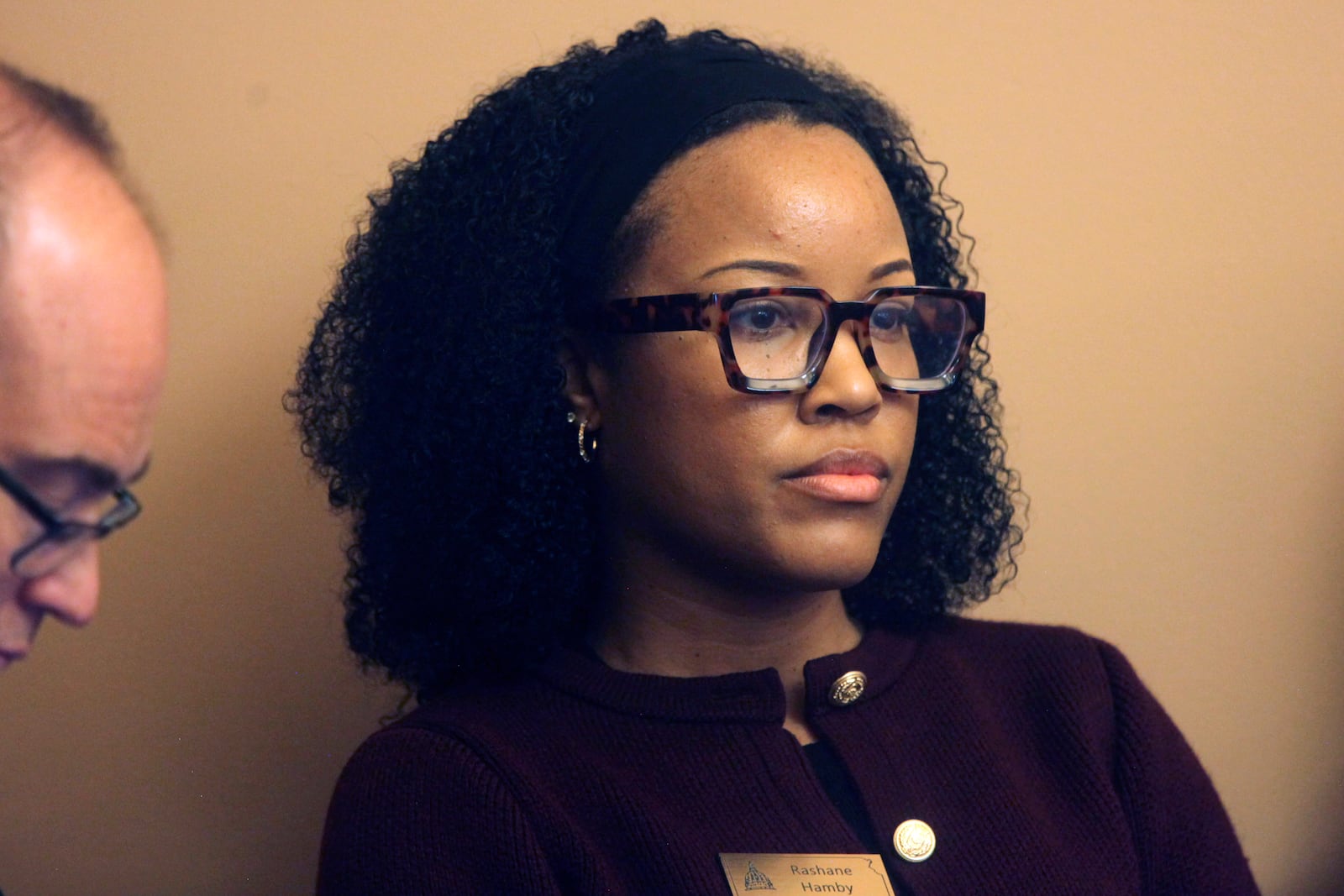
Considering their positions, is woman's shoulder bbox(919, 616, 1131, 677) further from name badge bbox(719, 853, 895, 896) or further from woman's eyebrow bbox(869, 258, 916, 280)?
woman's eyebrow bbox(869, 258, 916, 280)

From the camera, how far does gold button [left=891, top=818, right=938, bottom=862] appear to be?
4.61 ft

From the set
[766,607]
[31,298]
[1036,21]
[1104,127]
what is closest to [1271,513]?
[1104,127]

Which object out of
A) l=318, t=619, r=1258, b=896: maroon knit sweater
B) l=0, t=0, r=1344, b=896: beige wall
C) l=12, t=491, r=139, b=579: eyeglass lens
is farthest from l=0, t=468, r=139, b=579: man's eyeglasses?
l=0, t=0, r=1344, b=896: beige wall

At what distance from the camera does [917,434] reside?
176 centimetres

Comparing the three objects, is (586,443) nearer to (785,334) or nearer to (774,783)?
(785,334)

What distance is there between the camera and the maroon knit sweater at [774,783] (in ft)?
4.46

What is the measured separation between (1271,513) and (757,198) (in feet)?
3.85

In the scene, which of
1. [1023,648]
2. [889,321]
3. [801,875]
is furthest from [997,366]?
[801,875]

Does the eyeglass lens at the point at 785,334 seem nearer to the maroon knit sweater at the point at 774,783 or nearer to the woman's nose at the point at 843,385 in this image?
the woman's nose at the point at 843,385

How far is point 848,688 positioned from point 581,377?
47 cm

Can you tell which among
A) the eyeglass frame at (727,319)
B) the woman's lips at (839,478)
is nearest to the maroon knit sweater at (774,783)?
the woman's lips at (839,478)

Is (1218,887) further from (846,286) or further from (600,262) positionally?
(600,262)

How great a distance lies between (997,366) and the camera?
2.08 metres

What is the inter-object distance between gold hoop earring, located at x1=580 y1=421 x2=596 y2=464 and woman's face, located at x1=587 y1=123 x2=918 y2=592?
0.05 meters
